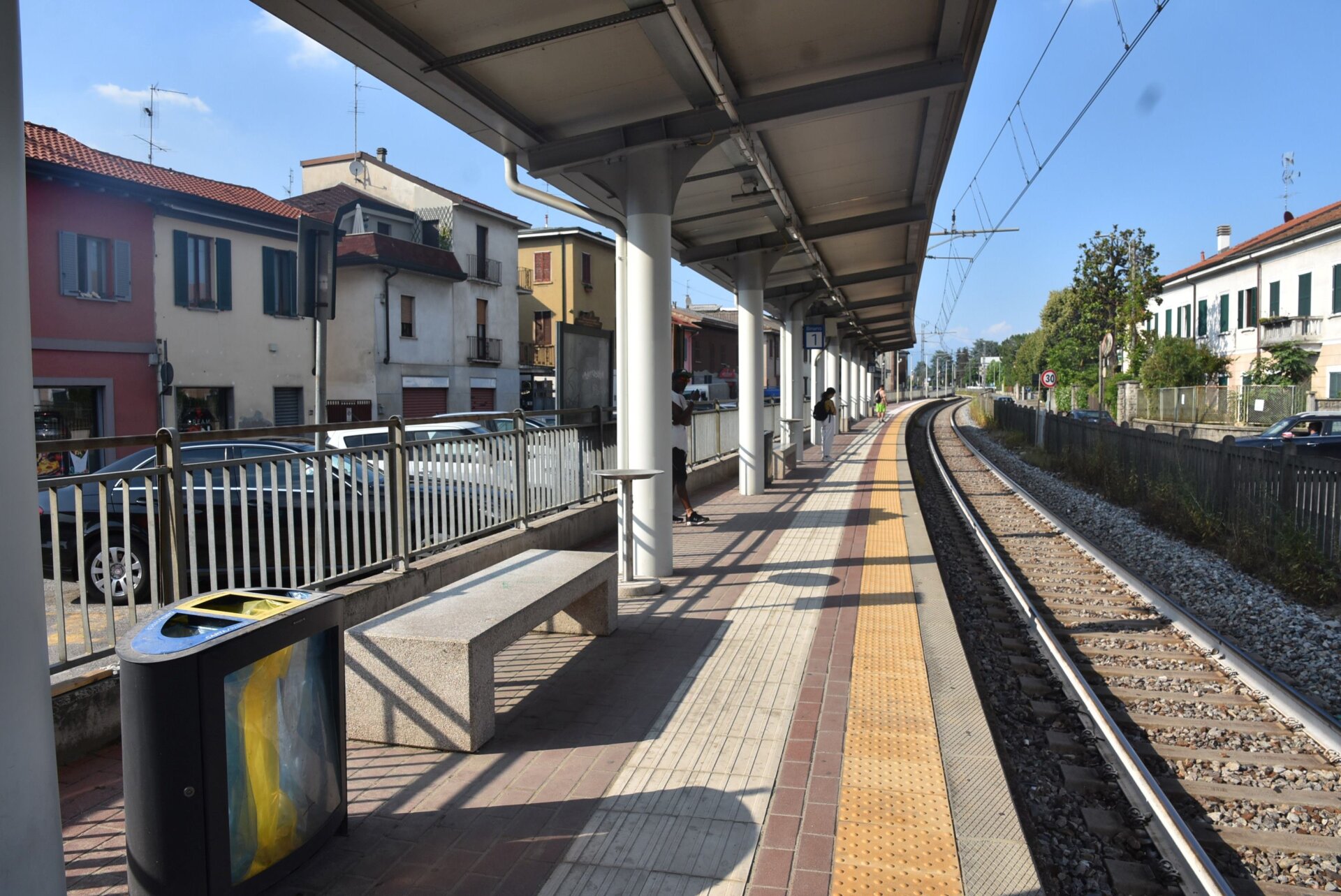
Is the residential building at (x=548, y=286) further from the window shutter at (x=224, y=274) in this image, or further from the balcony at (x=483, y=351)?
the window shutter at (x=224, y=274)

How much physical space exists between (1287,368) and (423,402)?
34.2 m

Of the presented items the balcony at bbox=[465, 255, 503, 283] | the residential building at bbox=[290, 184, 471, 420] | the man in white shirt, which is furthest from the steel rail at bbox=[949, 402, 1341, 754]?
the balcony at bbox=[465, 255, 503, 283]

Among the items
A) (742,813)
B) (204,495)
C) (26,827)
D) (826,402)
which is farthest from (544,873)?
(826,402)

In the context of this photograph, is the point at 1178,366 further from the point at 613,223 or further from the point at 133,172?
the point at 133,172

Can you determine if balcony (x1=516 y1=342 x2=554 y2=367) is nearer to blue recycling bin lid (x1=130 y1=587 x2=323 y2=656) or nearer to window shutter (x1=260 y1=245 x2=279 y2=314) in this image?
window shutter (x1=260 y1=245 x2=279 y2=314)

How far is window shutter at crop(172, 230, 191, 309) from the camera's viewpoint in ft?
89.6

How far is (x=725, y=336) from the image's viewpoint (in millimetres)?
73062

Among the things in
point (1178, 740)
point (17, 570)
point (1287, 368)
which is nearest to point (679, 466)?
point (1178, 740)

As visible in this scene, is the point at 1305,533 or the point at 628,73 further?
the point at 1305,533

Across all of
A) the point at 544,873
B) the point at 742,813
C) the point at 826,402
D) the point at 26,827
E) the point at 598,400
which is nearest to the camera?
the point at 26,827

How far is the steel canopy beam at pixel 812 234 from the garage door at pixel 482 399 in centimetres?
2826

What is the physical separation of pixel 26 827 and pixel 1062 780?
470 centimetres

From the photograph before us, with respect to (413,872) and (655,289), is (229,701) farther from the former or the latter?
(655,289)

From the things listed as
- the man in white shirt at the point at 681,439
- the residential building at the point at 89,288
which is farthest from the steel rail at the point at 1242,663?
the residential building at the point at 89,288
